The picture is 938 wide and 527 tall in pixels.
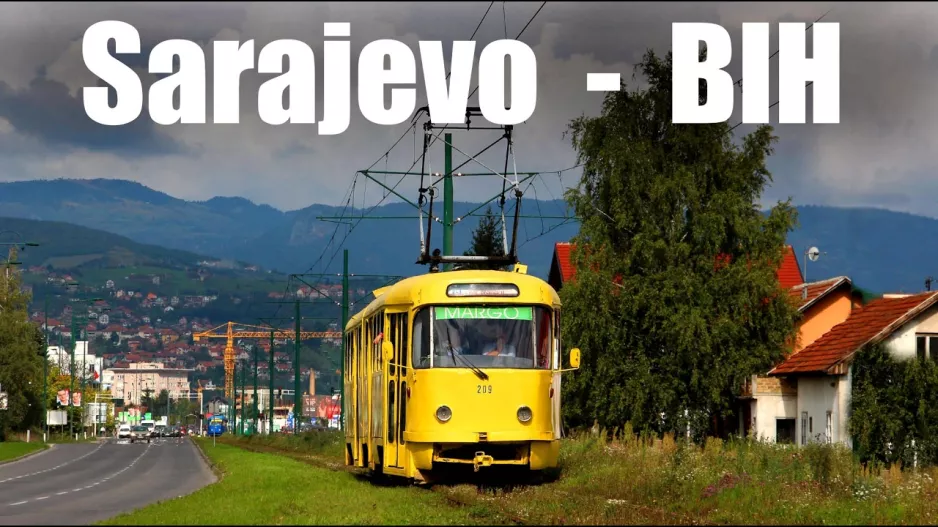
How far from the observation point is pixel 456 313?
2538cm

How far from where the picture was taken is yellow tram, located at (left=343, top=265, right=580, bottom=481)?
24844 mm

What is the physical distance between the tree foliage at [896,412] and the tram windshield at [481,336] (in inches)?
795

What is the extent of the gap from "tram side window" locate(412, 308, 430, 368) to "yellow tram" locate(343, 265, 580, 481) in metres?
0.02

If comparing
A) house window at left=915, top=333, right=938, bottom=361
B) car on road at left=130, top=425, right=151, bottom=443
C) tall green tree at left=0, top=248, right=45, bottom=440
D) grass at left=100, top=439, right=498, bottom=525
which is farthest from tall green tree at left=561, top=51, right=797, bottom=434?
car on road at left=130, top=425, right=151, bottom=443

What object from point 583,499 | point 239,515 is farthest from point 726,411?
point 239,515

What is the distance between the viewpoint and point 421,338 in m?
25.5

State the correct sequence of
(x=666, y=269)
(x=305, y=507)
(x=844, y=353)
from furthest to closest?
(x=666, y=269)
(x=844, y=353)
(x=305, y=507)

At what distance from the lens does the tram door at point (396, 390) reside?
1012 inches

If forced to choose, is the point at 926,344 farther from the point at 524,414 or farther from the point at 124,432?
the point at 124,432

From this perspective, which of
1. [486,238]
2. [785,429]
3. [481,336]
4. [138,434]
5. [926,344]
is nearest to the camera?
[481,336]

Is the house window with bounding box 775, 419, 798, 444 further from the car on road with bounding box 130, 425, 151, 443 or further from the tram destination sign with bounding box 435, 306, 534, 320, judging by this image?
the car on road with bounding box 130, 425, 151, 443

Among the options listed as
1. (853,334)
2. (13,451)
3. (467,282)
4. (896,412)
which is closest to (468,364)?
(467,282)

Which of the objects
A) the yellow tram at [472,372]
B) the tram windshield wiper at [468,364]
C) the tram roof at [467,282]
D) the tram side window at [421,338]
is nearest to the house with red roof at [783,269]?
the tram roof at [467,282]

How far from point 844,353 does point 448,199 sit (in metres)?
14.6
